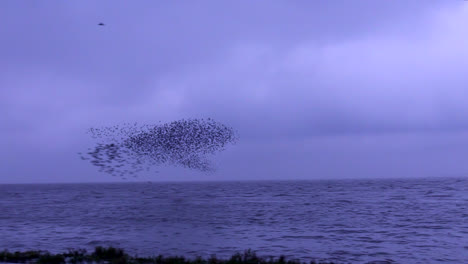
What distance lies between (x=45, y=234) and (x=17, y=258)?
45.3 feet

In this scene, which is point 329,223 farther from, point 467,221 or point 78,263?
point 78,263

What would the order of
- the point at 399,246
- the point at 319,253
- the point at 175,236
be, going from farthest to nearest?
the point at 175,236
the point at 399,246
the point at 319,253

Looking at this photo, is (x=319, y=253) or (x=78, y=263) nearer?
(x=78, y=263)

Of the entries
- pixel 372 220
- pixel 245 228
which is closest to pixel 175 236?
pixel 245 228

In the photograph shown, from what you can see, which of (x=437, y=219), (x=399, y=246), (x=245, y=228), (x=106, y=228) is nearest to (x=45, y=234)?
(x=106, y=228)

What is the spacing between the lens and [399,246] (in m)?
27.8

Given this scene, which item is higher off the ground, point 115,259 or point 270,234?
point 115,259

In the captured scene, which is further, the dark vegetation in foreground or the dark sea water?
the dark sea water

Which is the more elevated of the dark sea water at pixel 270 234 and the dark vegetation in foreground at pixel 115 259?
the dark vegetation in foreground at pixel 115 259

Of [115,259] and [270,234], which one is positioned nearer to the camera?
[115,259]

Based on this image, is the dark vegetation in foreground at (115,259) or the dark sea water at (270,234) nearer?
the dark vegetation in foreground at (115,259)

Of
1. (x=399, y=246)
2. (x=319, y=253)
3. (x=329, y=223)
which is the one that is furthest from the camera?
(x=329, y=223)

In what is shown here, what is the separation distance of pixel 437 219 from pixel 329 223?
893 centimetres

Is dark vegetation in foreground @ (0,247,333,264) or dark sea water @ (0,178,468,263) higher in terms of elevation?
dark vegetation in foreground @ (0,247,333,264)
